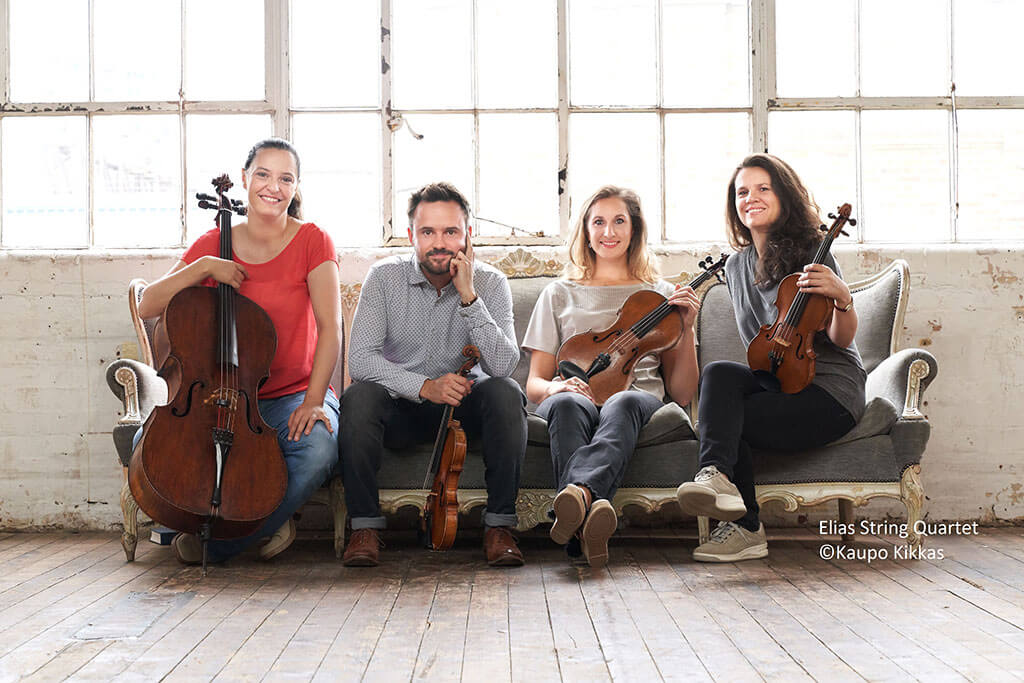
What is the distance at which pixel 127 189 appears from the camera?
3.74 m

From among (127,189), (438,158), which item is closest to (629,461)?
(438,158)

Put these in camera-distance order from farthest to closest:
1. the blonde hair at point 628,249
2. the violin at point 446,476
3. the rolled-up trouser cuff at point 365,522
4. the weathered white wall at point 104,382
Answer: the weathered white wall at point 104,382 → the blonde hair at point 628,249 → the rolled-up trouser cuff at point 365,522 → the violin at point 446,476

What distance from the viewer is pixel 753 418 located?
273 centimetres

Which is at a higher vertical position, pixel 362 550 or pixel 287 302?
pixel 287 302

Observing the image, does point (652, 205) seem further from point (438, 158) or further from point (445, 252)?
point (445, 252)

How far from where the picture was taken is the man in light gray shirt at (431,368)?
8.88 feet

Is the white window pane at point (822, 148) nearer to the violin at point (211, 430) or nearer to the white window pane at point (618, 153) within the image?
the white window pane at point (618, 153)

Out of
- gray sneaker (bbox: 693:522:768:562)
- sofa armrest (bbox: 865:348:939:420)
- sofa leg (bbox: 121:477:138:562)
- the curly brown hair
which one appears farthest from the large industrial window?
gray sneaker (bbox: 693:522:768:562)

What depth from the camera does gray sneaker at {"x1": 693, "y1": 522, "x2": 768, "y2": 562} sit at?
108 inches

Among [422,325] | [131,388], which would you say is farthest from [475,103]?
[131,388]

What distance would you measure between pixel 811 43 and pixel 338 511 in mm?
2455

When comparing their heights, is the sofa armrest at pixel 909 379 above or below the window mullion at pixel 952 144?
below

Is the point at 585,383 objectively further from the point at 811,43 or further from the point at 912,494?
the point at 811,43

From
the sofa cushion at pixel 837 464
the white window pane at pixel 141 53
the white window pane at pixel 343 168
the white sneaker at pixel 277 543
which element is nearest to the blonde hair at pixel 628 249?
the sofa cushion at pixel 837 464
